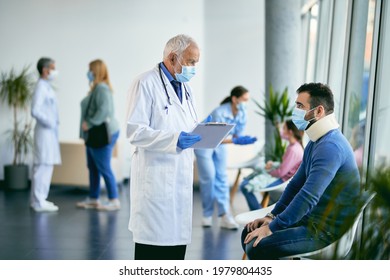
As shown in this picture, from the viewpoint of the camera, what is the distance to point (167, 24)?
8.70 meters

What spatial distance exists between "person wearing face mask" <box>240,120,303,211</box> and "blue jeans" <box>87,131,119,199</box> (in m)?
1.64

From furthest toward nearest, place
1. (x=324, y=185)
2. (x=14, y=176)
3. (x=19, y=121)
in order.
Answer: (x=19, y=121)
(x=14, y=176)
(x=324, y=185)

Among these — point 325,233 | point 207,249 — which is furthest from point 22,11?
point 325,233

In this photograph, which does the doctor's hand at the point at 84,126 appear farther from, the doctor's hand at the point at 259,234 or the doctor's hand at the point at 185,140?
the doctor's hand at the point at 259,234

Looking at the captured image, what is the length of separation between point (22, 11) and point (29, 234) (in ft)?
12.5

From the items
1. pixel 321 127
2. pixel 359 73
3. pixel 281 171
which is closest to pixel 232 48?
pixel 281 171

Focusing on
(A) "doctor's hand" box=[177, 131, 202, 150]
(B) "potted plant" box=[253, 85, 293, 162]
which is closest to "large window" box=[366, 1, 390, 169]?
(A) "doctor's hand" box=[177, 131, 202, 150]

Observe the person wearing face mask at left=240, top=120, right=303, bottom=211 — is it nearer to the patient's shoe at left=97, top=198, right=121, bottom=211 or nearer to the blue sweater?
the blue sweater

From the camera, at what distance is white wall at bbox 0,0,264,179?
8.62m

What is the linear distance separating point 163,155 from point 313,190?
733mm

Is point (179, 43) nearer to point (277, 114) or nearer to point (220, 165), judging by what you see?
point (277, 114)

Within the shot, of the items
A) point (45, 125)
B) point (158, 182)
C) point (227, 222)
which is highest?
point (158, 182)

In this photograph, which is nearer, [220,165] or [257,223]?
[257,223]

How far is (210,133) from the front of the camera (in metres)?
3.36
